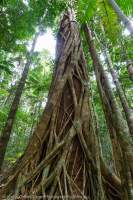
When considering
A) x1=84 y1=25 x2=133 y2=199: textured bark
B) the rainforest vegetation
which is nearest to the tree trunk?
the rainforest vegetation

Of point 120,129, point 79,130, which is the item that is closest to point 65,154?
point 79,130

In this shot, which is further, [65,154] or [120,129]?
[65,154]

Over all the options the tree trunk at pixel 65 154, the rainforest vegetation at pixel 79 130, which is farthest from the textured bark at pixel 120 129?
the tree trunk at pixel 65 154

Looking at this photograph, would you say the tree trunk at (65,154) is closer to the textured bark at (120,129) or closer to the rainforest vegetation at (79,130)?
the rainforest vegetation at (79,130)

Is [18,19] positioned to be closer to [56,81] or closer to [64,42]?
[64,42]

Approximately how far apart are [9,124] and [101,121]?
9.09m

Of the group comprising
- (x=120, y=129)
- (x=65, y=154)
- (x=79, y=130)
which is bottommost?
(x=120, y=129)

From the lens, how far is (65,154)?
4598 mm

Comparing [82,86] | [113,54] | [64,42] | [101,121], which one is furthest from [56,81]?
[101,121]

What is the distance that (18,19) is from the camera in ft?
24.0

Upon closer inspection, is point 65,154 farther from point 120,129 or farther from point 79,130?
point 120,129

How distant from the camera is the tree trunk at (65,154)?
163 inches

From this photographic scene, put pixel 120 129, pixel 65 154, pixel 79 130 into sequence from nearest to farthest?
pixel 120 129, pixel 65 154, pixel 79 130

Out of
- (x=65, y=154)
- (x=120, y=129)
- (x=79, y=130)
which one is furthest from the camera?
(x=79, y=130)
